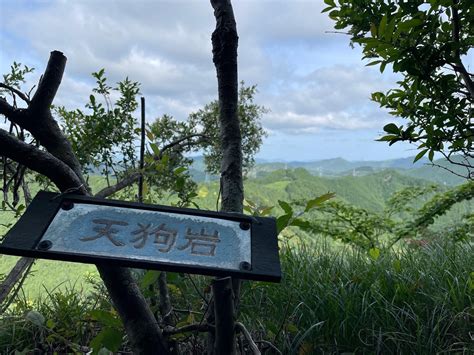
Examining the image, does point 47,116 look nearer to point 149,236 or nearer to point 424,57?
point 149,236

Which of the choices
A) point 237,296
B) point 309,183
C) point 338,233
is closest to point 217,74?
point 237,296

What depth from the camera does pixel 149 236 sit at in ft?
4.17

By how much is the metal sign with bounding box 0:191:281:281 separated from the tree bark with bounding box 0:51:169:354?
0.38 feet

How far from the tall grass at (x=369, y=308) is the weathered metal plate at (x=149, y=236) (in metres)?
0.77

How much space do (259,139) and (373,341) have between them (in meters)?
2.77

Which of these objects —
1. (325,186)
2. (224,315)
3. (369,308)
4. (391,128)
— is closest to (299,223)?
(224,315)

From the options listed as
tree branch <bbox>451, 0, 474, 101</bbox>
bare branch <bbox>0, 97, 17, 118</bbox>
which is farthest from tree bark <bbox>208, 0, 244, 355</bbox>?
tree branch <bbox>451, 0, 474, 101</bbox>

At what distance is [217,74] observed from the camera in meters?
1.72

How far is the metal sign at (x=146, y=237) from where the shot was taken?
3.87 feet

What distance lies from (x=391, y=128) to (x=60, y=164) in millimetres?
1424

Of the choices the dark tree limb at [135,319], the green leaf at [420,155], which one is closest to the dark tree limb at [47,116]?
the dark tree limb at [135,319]

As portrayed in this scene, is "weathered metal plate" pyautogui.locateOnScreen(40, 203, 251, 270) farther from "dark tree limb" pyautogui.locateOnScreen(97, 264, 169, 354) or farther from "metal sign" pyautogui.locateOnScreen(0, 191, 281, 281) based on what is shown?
"dark tree limb" pyautogui.locateOnScreen(97, 264, 169, 354)

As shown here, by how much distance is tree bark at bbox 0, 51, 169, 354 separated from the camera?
1.44m

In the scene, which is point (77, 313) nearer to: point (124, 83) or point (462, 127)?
point (124, 83)
